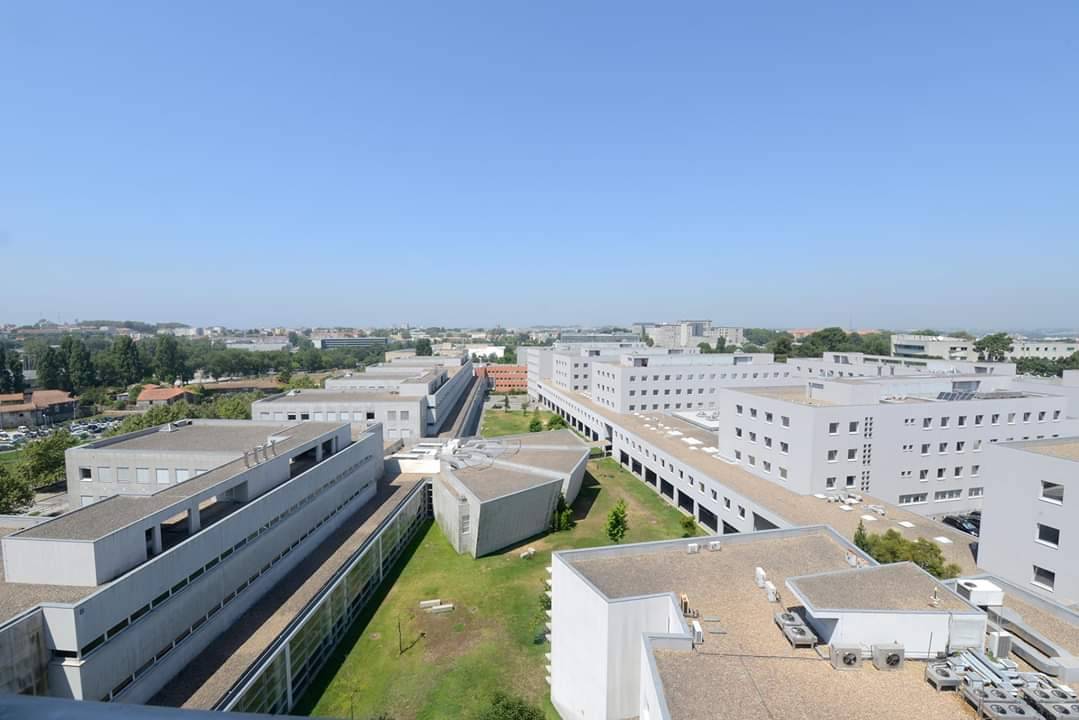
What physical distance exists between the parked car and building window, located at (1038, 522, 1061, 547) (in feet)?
34.1

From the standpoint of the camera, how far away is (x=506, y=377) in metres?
105

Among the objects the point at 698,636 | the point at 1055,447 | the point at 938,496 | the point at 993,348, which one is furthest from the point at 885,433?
the point at 993,348

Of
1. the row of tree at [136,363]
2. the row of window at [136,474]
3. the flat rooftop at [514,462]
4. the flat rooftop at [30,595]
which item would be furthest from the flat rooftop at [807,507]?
the row of tree at [136,363]

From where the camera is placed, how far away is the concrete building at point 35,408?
6353cm

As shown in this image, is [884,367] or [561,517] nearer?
[561,517]

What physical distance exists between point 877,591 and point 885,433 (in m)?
19.7

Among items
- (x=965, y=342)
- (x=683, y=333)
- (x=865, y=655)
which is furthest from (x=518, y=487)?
(x=683, y=333)

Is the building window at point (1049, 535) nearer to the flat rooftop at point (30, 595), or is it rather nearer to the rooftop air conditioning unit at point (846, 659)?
the rooftop air conditioning unit at point (846, 659)

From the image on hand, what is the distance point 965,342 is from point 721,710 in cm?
10778

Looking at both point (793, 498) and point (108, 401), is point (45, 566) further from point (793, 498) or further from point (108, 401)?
point (108, 401)

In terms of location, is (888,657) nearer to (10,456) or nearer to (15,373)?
(10,456)

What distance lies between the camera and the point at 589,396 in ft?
226

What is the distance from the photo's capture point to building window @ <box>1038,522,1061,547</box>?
1839 centimetres

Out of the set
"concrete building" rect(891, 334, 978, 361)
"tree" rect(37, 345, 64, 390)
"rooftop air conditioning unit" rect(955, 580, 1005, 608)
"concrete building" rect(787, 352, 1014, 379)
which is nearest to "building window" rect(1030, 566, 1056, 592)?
"rooftop air conditioning unit" rect(955, 580, 1005, 608)
